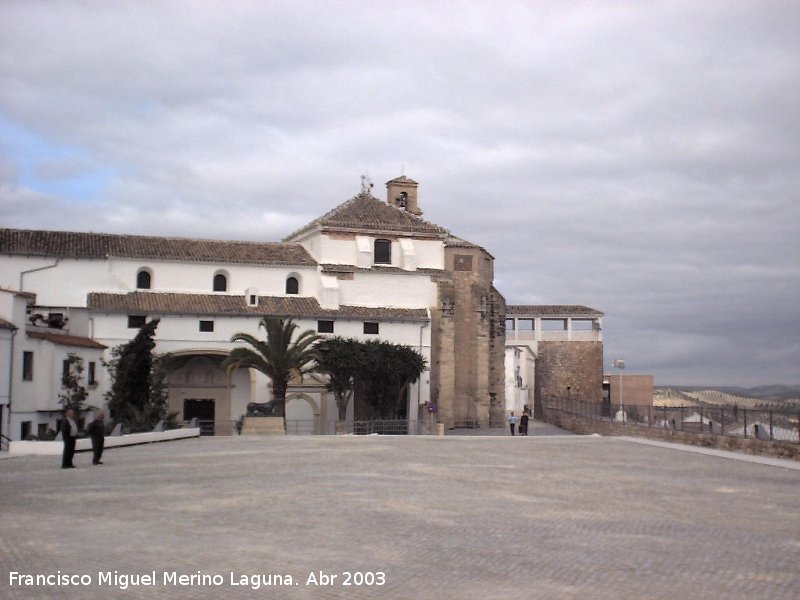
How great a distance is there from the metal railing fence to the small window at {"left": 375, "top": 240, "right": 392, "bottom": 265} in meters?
15.9

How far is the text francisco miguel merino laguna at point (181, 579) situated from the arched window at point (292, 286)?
39921mm

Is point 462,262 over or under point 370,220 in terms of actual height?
under

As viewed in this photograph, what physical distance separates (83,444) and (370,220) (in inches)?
1137

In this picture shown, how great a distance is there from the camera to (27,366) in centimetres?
3438

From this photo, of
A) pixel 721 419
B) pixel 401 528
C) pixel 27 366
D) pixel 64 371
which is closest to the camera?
pixel 401 528

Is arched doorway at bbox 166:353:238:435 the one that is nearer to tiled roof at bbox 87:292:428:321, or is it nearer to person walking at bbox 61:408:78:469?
tiled roof at bbox 87:292:428:321

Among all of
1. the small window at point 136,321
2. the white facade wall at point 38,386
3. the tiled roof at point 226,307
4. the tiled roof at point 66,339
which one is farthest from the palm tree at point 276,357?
the white facade wall at point 38,386

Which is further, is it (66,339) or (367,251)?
(367,251)

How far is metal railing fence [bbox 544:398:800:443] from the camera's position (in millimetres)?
23719

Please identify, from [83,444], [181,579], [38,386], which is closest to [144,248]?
[38,386]

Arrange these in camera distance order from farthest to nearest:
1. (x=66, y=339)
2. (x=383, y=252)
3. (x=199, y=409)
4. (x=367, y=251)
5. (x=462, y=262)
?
1. (x=462, y=262)
2. (x=383, y=252)
3. (x=367, y=251)
4. (x=199, y=409)
5. (x=66, y=339)

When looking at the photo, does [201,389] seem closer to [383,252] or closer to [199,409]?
[199,409]

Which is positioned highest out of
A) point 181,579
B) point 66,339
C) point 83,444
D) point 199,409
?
point 66,339

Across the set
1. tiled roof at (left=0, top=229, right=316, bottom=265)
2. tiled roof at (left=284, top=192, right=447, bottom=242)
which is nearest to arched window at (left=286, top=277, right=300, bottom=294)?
tiled roof at (left=0, top=229, right=316, bottom=265)
